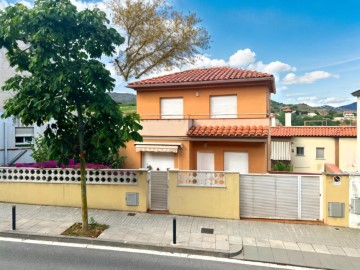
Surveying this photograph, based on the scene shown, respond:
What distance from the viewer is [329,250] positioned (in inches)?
282

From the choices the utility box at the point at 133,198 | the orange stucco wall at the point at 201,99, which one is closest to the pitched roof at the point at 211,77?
the orange stucco wall at the point at 201,99

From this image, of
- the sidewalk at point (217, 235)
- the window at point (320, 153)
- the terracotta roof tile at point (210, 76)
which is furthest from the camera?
the window at point (320, 153)

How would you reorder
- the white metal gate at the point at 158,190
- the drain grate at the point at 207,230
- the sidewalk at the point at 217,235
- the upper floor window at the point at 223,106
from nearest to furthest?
the sidewalk at the point at 217,235
the drain grate at the point at 207,230
the white metal gate at the point at 158,190
the upper floor window at the point at 223,106

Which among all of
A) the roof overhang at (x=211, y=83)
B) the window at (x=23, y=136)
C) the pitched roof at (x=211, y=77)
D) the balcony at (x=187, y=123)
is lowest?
the window at (x=23, y=136)

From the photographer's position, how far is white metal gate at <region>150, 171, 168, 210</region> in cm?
998

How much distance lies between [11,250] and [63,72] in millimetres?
5137

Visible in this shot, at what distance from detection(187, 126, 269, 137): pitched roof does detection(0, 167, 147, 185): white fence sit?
4675 millimetres

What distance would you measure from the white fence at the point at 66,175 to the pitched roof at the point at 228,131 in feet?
15.3

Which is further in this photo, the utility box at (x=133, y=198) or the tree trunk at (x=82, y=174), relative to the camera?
the utility box at (x=133, y=198)

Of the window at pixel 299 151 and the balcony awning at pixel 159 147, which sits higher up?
the balcony awning at pixel 159 147

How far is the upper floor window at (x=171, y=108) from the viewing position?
15.4 meters

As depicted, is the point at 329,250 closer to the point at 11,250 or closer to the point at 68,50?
the point at 11,250

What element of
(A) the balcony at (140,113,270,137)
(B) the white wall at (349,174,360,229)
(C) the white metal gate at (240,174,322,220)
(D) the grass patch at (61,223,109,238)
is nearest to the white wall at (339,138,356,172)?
(A) the balcony at (140,113,270,137)

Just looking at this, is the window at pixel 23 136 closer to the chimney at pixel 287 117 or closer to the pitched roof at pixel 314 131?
the pitched roof at pixel 314 131
